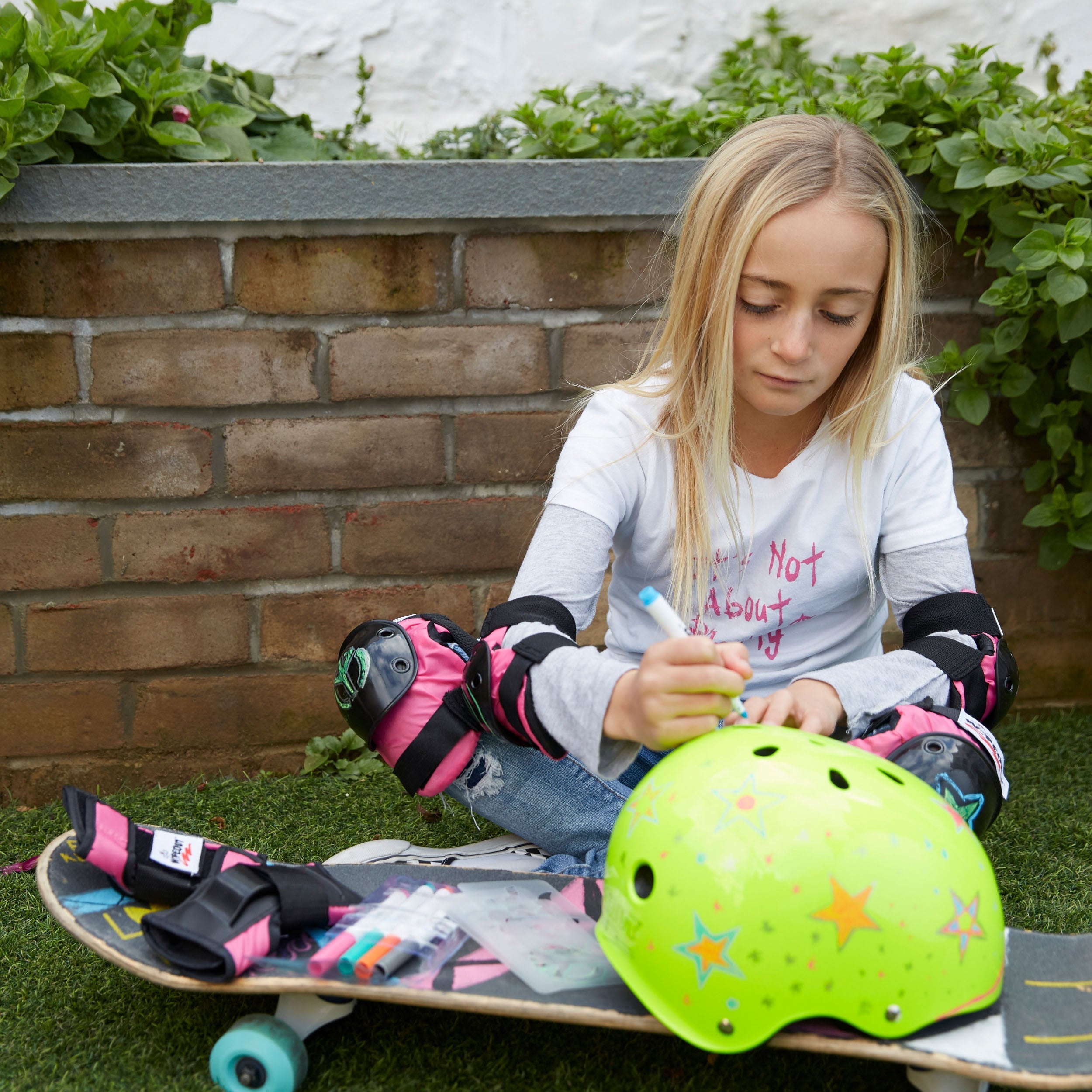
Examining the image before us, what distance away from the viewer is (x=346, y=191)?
206 centimetres

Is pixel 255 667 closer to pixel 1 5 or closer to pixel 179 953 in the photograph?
pixel 179 953

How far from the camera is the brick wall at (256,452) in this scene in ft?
6.81

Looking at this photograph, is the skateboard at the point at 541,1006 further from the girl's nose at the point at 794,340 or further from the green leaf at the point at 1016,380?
the green leaf at the point at 1016,380

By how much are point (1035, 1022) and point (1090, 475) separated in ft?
4.45

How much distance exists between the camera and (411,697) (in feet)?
5.36

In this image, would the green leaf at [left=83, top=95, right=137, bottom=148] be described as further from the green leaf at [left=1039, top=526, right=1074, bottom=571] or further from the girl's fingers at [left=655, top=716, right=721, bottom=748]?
the green leaf at [left=1039, top=526, right=1074, bottom=571]

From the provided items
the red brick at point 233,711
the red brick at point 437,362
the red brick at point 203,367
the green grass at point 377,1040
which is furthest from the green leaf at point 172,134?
the green grass at point 377,1040

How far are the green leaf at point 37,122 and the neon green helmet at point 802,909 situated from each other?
1521 mm

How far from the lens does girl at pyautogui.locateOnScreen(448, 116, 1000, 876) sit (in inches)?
61.5

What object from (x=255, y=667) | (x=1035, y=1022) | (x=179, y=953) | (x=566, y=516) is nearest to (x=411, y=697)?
(x=566, y=516)

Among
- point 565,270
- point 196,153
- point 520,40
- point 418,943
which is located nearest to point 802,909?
point 418,943

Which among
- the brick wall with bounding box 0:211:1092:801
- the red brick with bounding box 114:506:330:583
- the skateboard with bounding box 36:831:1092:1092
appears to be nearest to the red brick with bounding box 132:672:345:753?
the brick wall with bounding box 0:211:1092:801

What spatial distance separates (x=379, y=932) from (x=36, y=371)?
1.27 metres

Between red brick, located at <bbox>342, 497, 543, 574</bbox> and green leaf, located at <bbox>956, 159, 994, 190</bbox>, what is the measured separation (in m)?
1.00
